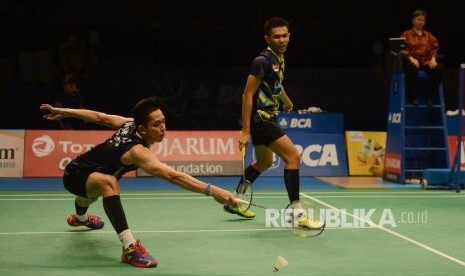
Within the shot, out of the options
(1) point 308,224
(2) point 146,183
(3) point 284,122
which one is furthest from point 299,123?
(1) point 308,224

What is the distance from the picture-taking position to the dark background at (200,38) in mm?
15711

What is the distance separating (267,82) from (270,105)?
244 mm

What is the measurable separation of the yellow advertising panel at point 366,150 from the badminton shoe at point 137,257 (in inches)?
310

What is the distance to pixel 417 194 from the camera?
9617 mm

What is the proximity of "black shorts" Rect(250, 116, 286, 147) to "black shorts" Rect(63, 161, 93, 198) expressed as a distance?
6.34 ft

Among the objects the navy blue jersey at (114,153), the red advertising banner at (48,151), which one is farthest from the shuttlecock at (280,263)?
the red advertising banner at (48,151)

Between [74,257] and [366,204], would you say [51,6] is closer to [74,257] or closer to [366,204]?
[366,204]

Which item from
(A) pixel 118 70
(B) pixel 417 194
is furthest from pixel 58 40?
(B) pixel 417 194

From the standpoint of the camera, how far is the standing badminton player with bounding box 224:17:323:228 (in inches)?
264

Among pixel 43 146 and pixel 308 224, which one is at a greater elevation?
pixel 43 146

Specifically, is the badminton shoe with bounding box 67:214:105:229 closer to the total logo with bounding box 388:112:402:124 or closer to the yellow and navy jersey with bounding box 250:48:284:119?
the yellow and navy jersey with bounding box 250:48:284:119

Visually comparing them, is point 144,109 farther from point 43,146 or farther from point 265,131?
point 43,146

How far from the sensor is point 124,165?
5.44 metres

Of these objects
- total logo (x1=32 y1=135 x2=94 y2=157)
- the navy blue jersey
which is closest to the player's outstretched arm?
the navy blue jersey
